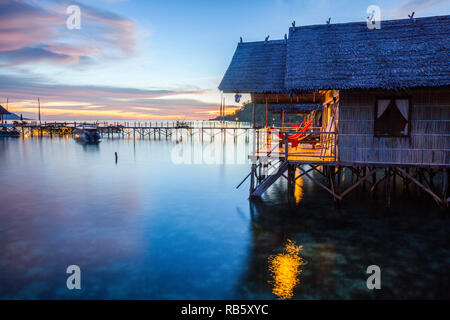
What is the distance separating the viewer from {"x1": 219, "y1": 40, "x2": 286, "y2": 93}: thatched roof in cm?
1140

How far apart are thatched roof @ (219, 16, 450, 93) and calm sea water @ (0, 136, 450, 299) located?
4.79 metres

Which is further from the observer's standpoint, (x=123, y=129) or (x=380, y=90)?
(x=123, y=129)

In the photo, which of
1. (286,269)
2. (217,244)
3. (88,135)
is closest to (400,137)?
(286,269)

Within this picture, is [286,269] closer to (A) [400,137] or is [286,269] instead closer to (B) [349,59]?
(A) [400,137]

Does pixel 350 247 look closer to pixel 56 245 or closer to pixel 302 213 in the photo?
pixel 302 213

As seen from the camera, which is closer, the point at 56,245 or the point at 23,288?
the point at 23,288

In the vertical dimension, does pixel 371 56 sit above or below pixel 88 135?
above

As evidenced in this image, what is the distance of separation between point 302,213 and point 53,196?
1241 cm

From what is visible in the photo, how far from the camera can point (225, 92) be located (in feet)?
37.9

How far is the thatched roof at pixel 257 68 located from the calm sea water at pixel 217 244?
16.3 feet

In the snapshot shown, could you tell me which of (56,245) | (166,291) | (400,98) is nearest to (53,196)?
(56,245)

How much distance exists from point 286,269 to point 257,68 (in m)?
8.01

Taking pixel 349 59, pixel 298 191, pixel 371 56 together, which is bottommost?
pixel 298 191

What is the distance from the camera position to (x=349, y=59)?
11.0 meters
